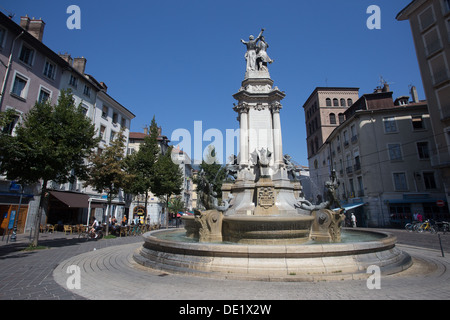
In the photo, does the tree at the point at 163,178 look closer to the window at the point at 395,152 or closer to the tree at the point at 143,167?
the tree at the point at 143,167

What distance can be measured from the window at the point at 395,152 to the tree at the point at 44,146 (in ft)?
114

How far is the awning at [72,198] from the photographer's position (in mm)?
22837

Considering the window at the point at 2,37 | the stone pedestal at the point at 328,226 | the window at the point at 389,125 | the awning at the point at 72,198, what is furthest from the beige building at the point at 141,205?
the window at the point at 389,125

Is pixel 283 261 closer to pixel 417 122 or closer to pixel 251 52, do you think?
pixel 251 52

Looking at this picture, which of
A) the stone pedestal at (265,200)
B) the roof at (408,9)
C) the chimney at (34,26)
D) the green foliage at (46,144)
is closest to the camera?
the stone pedestal at (265,200)

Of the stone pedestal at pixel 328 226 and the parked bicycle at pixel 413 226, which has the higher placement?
the stone pedestal at pixel 328 226

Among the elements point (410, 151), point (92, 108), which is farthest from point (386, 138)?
point (92, 108)

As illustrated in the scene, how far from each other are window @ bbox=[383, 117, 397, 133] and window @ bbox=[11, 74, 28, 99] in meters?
42.4

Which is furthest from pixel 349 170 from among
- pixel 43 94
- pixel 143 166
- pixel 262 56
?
pixel 43 94

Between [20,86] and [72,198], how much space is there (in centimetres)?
1178

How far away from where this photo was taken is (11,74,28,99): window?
20636 millimetres

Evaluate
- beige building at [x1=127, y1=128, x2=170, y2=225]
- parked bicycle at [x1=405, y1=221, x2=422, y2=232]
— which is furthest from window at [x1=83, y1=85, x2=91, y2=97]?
parked bicycle at [x1=405, y1=221, x2=422, y2=232]

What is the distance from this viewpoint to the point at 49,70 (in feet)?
80.9
